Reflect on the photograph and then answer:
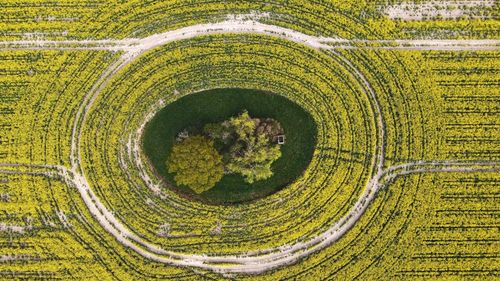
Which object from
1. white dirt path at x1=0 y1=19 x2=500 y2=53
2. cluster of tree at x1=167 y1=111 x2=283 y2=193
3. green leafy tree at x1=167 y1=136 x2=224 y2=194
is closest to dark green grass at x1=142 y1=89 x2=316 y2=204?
cluster of tree at x1=167 y1=111 x2=283 y2=193

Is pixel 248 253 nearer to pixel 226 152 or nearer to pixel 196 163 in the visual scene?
pixel 226 152

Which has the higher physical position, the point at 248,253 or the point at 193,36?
the point at 193,36

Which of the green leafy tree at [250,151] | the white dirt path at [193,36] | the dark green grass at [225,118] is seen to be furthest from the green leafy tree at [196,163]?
the white dirt path at [193,36]

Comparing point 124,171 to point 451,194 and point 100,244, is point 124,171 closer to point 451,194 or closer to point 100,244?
point 100,244

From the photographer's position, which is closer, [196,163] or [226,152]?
[196,163]

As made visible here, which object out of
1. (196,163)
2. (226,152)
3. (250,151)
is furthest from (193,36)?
(196,163)

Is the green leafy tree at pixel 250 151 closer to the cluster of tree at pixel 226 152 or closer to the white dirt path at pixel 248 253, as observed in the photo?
the cluster of tree at pixel 226 152

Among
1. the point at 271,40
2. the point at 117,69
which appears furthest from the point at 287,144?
the point at 117,69
